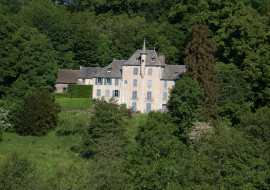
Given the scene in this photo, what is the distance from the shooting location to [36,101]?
4531 cm

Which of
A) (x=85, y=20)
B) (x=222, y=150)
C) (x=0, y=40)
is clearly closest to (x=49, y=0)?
(x=85, y=20)

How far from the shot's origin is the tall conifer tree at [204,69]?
1699 inches

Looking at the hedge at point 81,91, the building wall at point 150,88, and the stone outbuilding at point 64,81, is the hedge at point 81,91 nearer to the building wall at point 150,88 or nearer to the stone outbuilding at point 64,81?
the stone outbuilding at point 64,81

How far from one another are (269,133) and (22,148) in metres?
27.5

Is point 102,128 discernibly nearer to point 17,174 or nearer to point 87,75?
point 17,174

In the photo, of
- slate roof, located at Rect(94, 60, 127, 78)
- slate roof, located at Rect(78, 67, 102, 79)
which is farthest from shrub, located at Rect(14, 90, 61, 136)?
slate roof, located at Rect(78, 67, 102, 79)

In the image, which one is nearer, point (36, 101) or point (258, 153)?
point (258, 153)

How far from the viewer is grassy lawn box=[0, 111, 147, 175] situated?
3766cm

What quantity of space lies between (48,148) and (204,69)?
22.1m

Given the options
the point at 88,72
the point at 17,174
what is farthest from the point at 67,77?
the point at 17,174

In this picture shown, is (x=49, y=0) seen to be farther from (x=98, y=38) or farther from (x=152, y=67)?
(x=152, y=67)

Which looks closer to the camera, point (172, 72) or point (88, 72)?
point (172, 72)

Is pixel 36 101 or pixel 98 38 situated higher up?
pixel 98 38

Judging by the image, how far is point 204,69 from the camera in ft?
146
